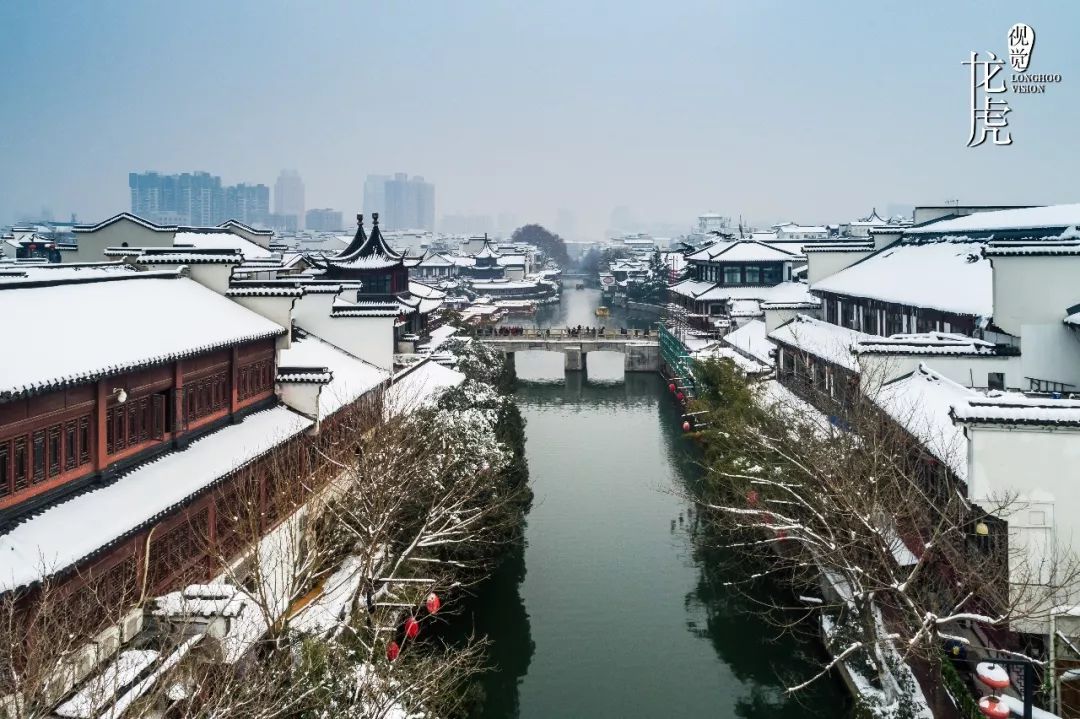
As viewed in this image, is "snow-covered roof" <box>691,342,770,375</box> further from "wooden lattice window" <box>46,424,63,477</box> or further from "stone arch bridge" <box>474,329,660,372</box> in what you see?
"wooden lattice window" <box>46,424,63,477</box>

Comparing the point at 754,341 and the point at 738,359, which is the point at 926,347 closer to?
the point at 738,359

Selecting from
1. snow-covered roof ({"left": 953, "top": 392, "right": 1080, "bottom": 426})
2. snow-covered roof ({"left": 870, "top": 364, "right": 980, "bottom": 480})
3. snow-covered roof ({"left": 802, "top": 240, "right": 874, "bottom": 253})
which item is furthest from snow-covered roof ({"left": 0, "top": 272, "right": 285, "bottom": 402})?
snow-covered roof ({"left": 802, "top": 240, "right": 874, "bottom": 253})

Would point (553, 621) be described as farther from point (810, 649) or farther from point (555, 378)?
point (555, 378)

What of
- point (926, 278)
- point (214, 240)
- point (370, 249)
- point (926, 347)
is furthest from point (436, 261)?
point (926, 347)

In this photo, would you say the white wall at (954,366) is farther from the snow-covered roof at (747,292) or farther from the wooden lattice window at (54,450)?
the snow-covered roof at (747,292)

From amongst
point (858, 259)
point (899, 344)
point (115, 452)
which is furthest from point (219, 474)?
point (858, 259)
